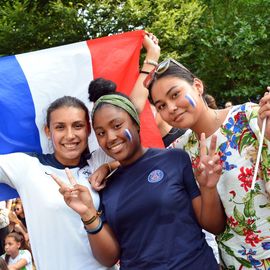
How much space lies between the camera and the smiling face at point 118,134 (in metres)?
2.40

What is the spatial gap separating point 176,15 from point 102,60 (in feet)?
19.7

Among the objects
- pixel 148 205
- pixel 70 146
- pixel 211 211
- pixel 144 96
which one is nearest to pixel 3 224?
pixel 144 96

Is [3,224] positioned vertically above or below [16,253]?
above

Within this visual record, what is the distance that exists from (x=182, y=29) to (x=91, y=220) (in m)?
7.49

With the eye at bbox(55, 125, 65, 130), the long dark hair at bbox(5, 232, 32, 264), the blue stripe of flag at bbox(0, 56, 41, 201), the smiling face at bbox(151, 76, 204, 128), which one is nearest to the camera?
the smiling face at bbox(151, 76, 204, 128)

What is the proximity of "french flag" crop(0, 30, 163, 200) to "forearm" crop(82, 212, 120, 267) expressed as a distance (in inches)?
33.2

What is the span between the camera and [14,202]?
716cm

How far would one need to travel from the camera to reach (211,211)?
2.22 m

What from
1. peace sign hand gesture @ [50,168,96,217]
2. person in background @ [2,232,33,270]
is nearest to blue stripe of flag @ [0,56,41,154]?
peace sign hand gesture @ [50,168,96,217]

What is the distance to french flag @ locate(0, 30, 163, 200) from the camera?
3.18 meters

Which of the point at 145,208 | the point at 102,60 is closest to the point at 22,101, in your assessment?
the point at 102,60

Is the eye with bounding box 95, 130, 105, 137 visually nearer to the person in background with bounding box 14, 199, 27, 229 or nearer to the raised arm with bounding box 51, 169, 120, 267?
the raised arm with bounding box 51, 169, 120, 267

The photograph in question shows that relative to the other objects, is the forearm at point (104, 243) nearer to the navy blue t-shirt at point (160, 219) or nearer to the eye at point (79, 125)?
the navy blue t-shirt at point (160, 219)

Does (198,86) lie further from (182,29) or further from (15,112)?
(182,29)
